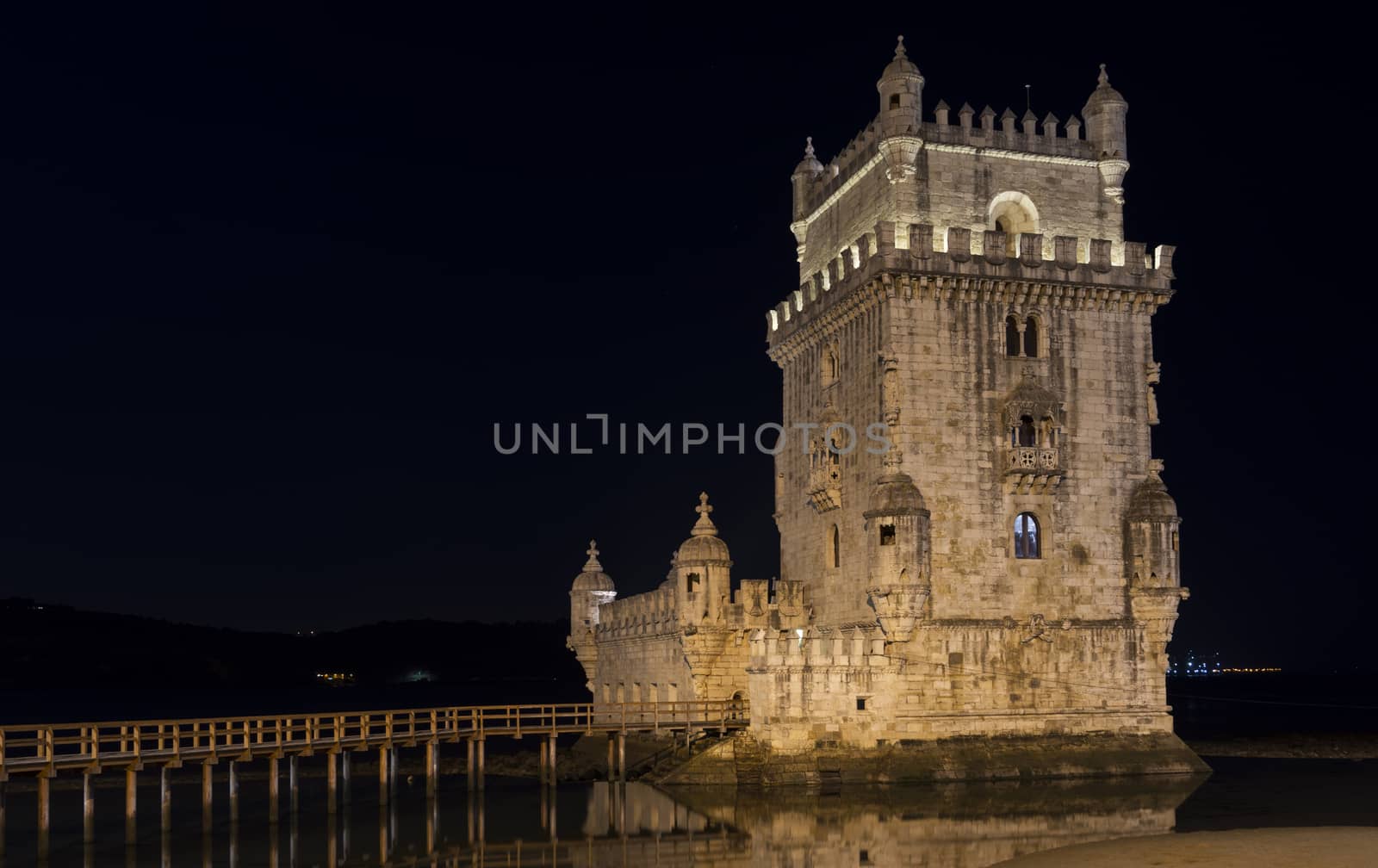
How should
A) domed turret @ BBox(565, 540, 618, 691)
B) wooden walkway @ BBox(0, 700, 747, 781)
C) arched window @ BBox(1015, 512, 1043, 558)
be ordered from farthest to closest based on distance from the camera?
domed turret @ BBox(565, 540, 618, 691) < arched window @ BBox(1015, 512, 1043, 558) < wooden walkway @ BBox(0, 700, 747, 781)

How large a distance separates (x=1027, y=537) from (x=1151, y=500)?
12.7 ft

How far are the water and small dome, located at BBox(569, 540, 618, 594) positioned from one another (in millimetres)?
16669

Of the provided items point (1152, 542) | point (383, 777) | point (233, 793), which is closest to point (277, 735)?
point (233, 793)

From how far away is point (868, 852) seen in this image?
112 feet

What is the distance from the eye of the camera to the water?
34.5m

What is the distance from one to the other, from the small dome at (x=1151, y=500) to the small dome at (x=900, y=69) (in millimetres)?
13537

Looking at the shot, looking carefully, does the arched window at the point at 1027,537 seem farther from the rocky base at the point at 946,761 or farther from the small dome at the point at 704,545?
the small dome at the point at 704,545

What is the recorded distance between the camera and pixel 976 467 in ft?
150

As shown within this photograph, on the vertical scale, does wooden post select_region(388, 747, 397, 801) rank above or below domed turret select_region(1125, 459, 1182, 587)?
below

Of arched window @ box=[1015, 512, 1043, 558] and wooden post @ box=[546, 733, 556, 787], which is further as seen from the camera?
wooden post @ box=[546, 733, 556, 787]

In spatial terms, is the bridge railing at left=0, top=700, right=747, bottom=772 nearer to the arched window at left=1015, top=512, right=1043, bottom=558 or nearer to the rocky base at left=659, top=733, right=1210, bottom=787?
the rocky base at left=659, top=733, right=1210, bottom=787

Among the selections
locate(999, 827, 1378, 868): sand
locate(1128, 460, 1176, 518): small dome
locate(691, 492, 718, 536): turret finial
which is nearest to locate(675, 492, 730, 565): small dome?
locate(691, 492, 718, 536): turret finial

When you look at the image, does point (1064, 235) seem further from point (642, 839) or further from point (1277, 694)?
point (1277, 694)

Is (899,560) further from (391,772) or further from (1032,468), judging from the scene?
(391,772)
